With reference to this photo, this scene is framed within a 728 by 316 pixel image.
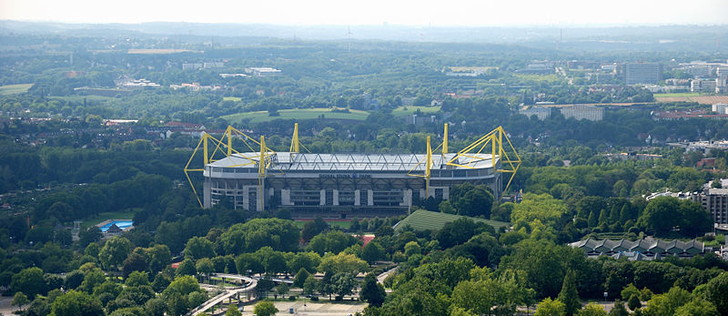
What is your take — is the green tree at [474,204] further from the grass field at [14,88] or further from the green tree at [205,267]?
the grass field at [14,88]

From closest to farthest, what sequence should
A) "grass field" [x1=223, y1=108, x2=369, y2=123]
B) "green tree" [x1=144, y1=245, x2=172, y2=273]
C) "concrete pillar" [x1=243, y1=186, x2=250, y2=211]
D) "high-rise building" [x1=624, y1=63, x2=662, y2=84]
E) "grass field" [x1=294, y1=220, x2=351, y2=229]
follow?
"green tree" [x1=144, y1=245, x2=172, y2=273]
"grass field" [x1=294, y1=220, x2=351, y2=229]
"concrete pillar" [x1=243, y1=186, x2=250, y2=211]
"grass field" [x1=223, y1=108, x2=369, y2=123]
"high-rise building" [x1=624, y1=63, x2=662, y2=84]

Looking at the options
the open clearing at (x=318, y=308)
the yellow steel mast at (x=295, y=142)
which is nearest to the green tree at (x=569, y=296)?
the open clearing at (x=318, y=308)

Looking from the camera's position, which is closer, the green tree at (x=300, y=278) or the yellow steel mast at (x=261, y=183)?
the green tree at (x=300, y=278)

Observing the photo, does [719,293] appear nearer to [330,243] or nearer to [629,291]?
[629,291]

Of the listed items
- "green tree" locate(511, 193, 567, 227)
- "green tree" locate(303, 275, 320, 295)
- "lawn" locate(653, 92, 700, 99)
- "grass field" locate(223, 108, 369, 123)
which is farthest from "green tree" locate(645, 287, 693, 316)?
"lawn" locate(653, 92, 700, 99)

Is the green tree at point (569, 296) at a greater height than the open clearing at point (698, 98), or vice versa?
the green tree at point (569, 296)

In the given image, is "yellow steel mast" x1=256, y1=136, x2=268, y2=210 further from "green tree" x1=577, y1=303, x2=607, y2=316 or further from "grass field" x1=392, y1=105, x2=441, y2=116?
"grass field" x1=392, y1=105, x2=441, y2=116

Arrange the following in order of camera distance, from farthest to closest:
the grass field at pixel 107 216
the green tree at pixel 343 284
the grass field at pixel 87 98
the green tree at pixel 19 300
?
the grass field at pixel 87 98
the grass field at pixel 107 216
the green tree at pixel 343 284
the green tree at pixel 19 300
